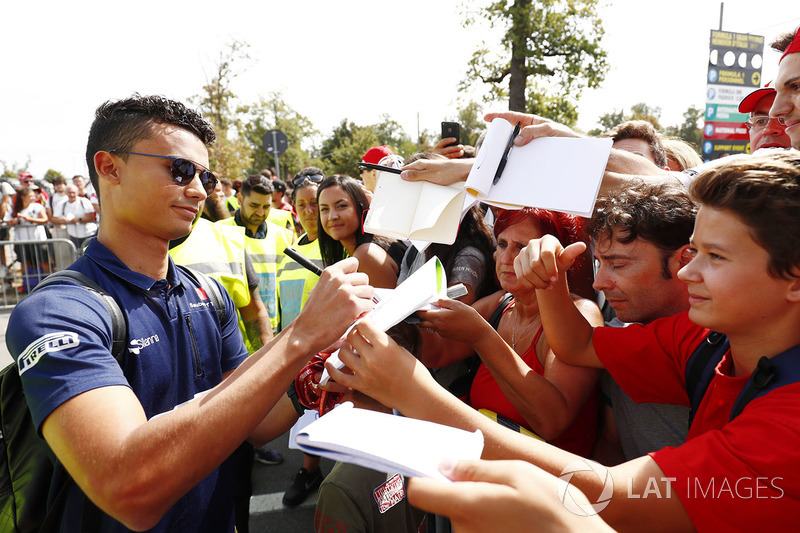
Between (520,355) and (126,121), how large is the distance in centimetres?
181

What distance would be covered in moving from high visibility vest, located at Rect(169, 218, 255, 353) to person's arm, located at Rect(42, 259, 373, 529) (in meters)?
2.01

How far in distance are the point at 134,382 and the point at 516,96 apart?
43.0ft

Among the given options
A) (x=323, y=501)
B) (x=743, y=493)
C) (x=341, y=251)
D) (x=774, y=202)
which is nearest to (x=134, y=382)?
(x=323, y=501)

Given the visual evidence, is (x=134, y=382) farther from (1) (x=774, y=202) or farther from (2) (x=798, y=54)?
(2) (x=798, y=54)

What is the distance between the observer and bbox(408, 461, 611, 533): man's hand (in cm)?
79

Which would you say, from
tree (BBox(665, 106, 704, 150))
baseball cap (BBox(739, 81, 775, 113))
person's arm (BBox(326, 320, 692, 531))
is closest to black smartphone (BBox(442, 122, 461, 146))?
baseball cap (BBox(739, 81, 775, 113))

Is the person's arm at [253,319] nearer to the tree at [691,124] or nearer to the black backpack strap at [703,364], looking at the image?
the black backpack strap at [703,364]

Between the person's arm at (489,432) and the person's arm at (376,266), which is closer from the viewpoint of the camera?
the person's arm at (489,432)

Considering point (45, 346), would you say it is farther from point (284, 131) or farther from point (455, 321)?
point (284, 131)

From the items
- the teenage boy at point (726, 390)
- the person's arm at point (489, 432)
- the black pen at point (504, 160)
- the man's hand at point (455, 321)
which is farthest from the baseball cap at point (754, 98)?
the person's arm at point (489, 432)

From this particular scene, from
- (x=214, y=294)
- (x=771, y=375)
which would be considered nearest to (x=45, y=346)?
(x=214, y=294)

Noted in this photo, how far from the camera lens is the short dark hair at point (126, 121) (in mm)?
1732

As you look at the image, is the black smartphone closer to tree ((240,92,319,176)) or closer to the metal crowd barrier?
the metal crowd barrier

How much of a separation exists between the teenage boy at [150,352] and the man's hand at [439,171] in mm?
653
